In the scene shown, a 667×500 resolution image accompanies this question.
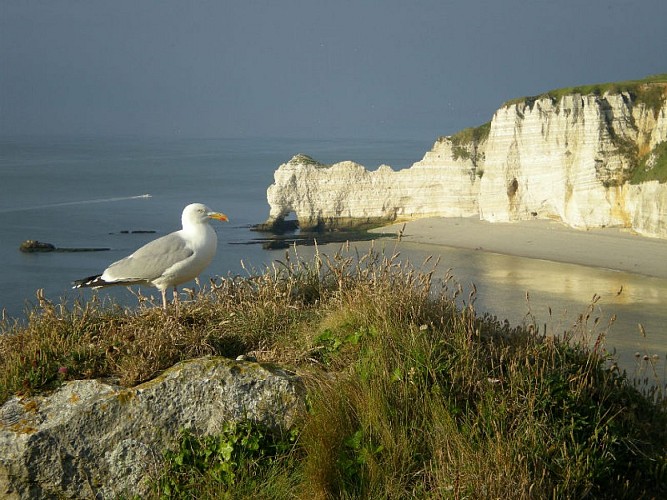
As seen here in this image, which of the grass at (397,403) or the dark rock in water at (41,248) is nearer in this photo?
the grass at (397,403)

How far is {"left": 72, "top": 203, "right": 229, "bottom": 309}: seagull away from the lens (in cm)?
783

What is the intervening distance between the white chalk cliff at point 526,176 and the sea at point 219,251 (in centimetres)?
569

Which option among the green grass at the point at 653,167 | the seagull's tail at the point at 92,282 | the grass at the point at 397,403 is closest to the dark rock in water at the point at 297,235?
the green grass at the point at 653,167

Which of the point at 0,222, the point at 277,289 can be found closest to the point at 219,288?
the point at 277,289

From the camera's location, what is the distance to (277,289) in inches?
310

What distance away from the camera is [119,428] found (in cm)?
588

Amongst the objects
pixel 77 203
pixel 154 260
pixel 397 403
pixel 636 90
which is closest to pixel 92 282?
pixel 154 260

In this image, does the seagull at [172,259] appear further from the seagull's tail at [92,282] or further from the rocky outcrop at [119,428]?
the rocky outcrop at [119,428]

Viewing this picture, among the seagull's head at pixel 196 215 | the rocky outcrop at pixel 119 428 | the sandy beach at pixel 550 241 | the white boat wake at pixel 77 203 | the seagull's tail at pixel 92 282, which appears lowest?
the sandy beach at pixel 550 241

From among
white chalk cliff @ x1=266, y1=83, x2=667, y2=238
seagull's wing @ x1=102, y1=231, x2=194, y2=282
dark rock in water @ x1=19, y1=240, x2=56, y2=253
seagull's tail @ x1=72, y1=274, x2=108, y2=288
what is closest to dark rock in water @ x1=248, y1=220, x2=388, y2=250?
white chalk cliff @ x1=266, y1=83, x2=667, y2=238

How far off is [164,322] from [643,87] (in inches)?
1484

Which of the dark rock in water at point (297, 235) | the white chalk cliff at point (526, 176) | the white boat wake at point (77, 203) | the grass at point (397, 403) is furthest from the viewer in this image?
the white boat wake at point (77, 203)

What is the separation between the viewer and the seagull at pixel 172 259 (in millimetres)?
7832

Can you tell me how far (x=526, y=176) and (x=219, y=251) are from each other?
18002 millimetres
